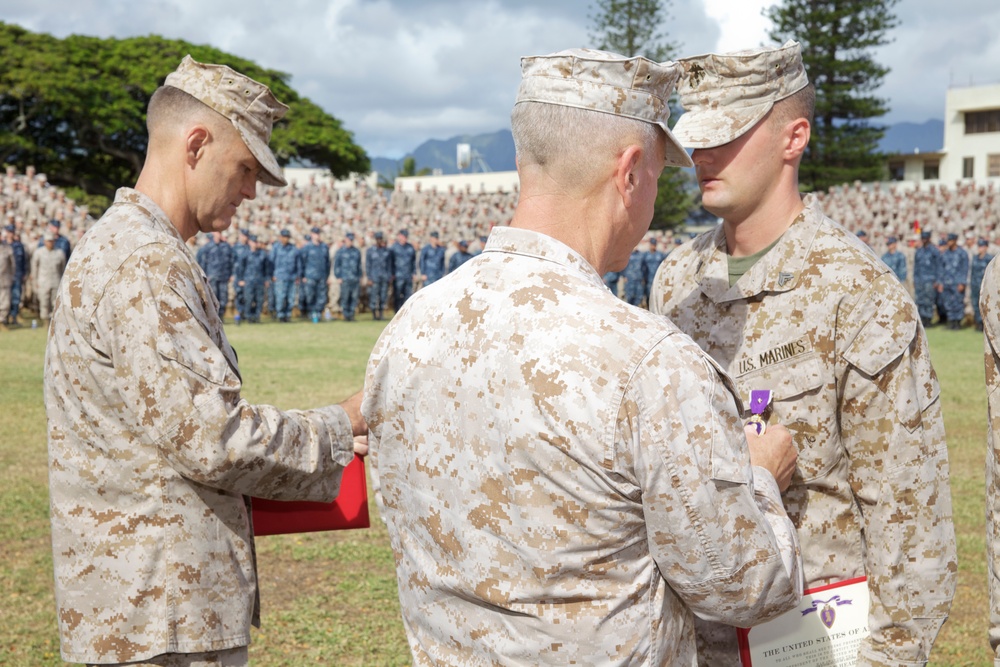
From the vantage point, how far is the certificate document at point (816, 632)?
1891 millimetres

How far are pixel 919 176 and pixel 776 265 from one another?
167ft

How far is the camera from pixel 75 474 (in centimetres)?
226

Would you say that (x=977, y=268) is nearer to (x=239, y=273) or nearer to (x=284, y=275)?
(x=284, y=275)

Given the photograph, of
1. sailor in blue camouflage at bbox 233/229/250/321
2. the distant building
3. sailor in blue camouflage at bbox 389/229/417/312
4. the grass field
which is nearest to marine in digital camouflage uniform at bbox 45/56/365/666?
the grass field

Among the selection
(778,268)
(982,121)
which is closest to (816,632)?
(778,268)

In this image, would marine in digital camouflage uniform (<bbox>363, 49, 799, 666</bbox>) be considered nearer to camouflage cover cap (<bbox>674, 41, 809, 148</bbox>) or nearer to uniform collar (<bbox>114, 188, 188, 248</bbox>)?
camouflage cover cap (<bbox>674, 41, 809, 148</bbox>)

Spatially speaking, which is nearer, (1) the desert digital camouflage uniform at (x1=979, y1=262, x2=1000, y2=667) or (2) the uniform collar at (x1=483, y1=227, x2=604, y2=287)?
(2) the uniform collar at (x1=483, y1=227, x2=604, y2=287)

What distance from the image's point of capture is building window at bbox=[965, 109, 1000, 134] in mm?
47625

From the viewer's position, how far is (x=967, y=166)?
47.9m

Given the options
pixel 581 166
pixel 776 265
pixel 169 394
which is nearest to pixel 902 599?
pixel 776 265

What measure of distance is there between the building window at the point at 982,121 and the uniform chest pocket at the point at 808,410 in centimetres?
5177

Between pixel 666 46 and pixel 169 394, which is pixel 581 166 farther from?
pixel 666 46

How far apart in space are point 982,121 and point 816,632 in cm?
5266

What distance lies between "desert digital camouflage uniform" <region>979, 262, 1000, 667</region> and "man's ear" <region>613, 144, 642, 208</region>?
52.4 inches
